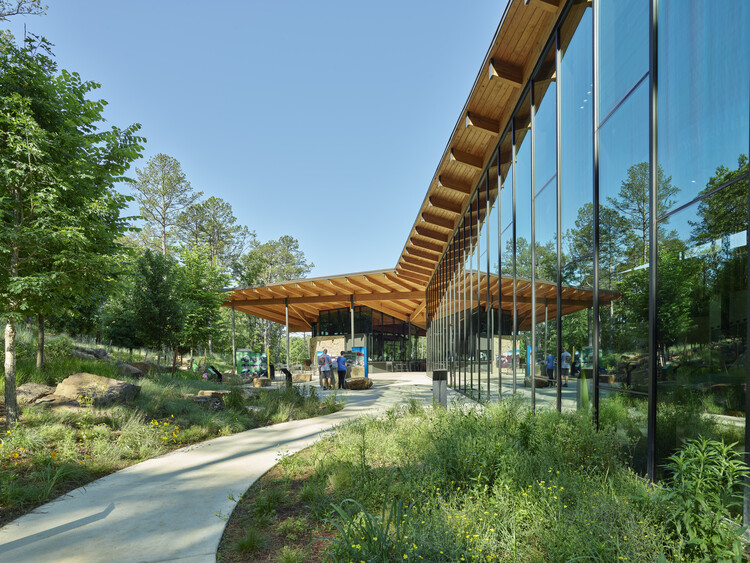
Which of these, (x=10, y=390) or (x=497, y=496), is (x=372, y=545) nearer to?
(x=497, y=496)

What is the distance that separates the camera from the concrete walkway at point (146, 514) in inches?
139

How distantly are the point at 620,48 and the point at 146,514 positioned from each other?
6.93 metres

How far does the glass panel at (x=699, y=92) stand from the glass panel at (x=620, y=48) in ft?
1.24

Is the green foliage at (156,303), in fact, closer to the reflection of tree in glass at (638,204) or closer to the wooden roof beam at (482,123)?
the wooden roof beam at (482,123)

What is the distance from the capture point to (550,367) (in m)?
7.17

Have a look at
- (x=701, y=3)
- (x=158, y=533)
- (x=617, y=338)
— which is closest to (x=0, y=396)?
(x=158, y=533)

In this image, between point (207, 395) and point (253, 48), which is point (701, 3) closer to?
point (207, 395)

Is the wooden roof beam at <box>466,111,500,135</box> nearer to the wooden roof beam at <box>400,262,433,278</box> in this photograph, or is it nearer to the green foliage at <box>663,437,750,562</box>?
the green foliage at <box>663,437,750,562</box>

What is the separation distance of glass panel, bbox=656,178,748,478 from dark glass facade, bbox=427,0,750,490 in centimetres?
1

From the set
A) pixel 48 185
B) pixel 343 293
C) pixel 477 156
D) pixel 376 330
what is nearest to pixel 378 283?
pixel 343 293

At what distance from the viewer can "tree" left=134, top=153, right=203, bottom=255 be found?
149 ft

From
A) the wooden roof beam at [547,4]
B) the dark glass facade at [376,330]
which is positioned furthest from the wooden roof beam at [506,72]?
the dark glass facade at [376,330]

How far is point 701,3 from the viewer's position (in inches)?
152

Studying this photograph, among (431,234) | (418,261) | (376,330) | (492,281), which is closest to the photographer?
(492,281)
